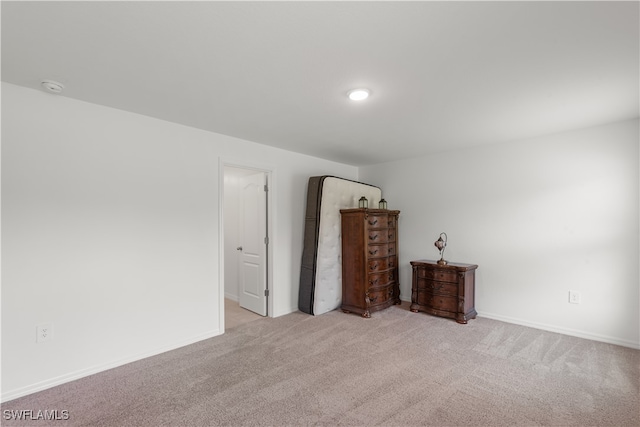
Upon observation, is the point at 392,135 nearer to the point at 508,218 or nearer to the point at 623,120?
the point at 508,218

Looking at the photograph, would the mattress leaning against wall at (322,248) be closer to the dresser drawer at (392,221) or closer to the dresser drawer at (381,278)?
the dresser drawer at (381,278)

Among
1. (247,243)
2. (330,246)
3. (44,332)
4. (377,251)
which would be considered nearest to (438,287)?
(377,251)

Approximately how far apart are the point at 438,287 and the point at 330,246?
1.45 meters

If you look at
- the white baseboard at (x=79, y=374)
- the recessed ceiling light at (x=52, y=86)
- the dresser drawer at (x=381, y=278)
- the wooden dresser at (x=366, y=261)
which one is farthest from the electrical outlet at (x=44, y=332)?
the dresser drawer at (x=381, y=278)

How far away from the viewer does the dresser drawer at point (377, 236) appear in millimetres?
3974

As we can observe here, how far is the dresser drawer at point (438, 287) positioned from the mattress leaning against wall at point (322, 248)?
1.10 meters

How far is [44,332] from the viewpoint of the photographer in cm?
222

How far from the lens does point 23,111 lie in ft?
7.11

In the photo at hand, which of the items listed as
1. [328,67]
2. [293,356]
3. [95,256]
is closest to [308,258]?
[293,356]

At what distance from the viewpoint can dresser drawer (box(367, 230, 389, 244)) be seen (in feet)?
13.0

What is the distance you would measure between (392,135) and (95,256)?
3.04 m

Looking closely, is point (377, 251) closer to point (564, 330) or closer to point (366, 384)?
point (366, 384)

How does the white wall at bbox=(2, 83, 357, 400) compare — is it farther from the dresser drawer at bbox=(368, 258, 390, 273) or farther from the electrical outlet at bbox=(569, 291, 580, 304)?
the electrical outlet at bbox=(569, 291, 580, 304)

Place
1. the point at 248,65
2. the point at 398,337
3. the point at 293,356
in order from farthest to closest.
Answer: the point at 398,337
the point at 293,356
the point at 248,65
